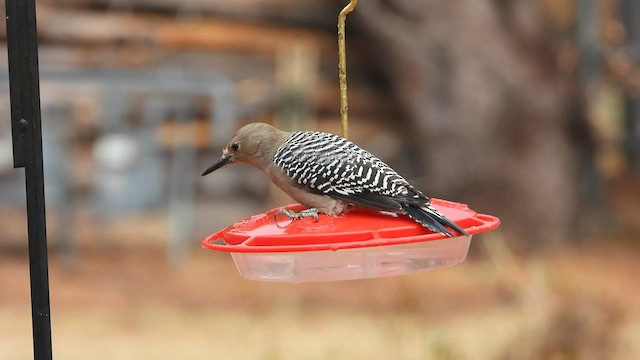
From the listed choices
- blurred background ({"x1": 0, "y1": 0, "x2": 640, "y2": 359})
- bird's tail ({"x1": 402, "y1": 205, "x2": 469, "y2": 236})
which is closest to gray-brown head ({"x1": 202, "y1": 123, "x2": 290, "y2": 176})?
bird's tail ({"x1": 402, "y1": 205, "x2": 469, "y2": 236})

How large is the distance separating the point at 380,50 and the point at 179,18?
1.58 m

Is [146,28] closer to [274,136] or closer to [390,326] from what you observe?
[390,326]

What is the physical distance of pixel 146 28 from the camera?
743cm

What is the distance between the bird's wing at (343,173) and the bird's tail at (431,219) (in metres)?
0.01

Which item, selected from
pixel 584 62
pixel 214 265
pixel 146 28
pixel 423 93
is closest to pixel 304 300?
pixel 214 265

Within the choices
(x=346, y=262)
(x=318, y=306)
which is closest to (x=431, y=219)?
(x=346, y=262)

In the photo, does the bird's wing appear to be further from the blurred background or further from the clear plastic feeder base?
the blurred background

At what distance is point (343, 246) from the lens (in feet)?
6.45

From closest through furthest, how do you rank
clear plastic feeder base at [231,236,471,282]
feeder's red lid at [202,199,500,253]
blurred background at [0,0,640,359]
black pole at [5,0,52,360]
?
black pole at [5,0,52,360]
feeder's red lid at [202,199,500,253]
clear plastic feeder base at [231,236,471,282]
blurred background at [0,0,640,359]

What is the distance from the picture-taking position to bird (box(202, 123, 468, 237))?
216 cm

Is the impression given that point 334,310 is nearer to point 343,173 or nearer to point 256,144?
point 256,144

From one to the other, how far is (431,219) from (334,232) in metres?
0.21

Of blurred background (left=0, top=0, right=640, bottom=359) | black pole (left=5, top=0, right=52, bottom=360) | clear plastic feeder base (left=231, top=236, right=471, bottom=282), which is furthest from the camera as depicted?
blurred background (left=0, top=0, right=640, bottom=359)

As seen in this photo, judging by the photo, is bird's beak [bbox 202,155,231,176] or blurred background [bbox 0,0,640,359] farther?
blurred background [bbox 0,0,640,359]
